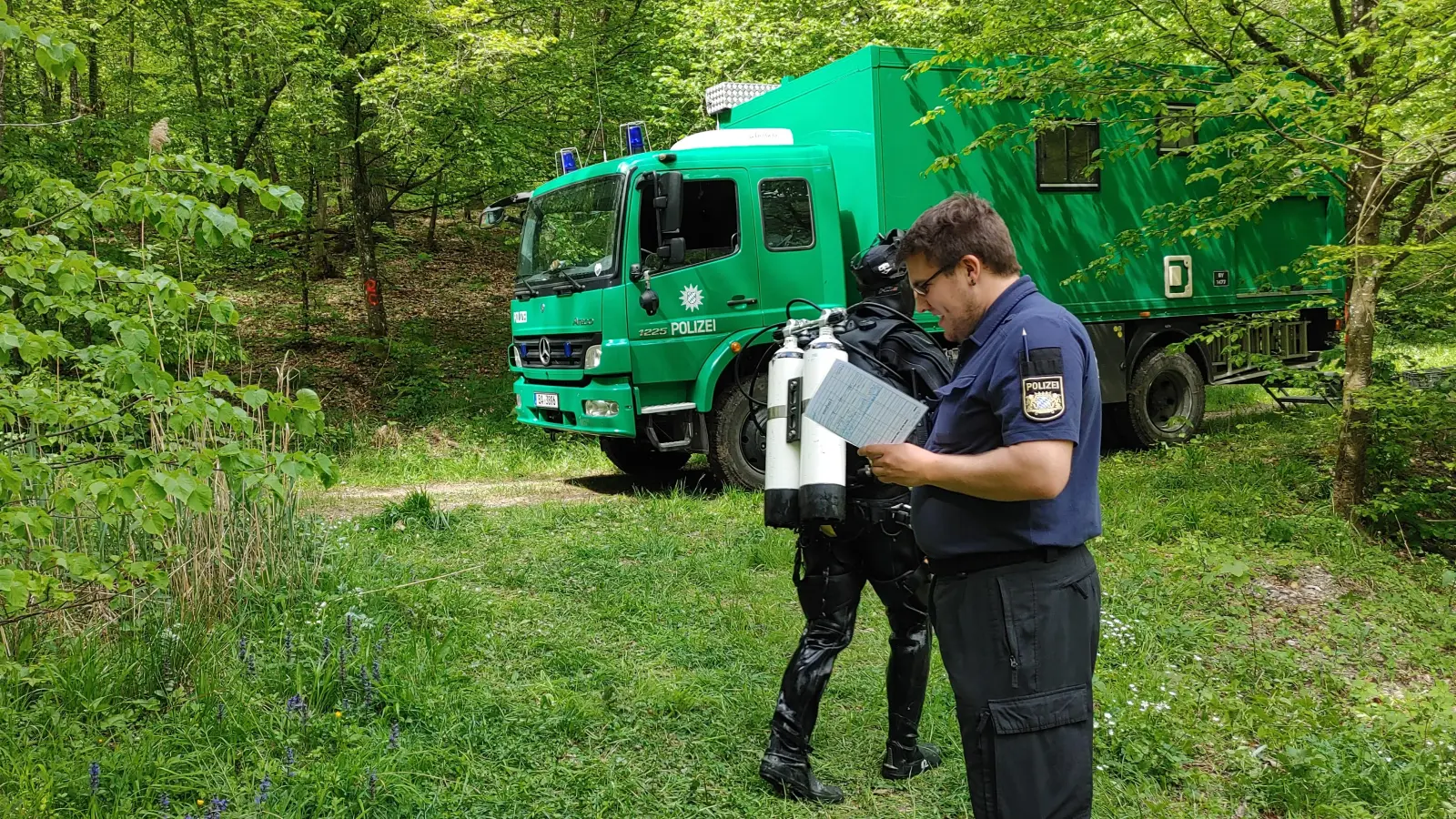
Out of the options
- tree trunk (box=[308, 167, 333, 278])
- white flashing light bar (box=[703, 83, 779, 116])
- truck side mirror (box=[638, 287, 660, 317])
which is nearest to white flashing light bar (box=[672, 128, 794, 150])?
truck side mirror (box=[638, 287, 660, 317])

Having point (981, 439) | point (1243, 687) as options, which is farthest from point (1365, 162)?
point (981, 439)

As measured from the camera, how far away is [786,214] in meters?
8.19

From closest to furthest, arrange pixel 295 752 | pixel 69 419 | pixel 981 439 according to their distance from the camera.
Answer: pixel 981 439, pixel 69 419, pixel 295 752

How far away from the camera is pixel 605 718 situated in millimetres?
4023

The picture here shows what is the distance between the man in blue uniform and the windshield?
583cm

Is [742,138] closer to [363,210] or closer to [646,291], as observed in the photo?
[646,291]

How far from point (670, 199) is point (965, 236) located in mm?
5490

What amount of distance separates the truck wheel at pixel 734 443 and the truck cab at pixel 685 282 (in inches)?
0.4

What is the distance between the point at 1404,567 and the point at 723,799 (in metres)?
5.20

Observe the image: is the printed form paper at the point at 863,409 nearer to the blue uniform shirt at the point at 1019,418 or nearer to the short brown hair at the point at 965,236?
the blue uniform shirt at the point at 1019,418

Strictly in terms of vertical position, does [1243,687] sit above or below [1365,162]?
below

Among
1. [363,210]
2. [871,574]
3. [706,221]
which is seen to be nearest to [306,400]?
[871,574]

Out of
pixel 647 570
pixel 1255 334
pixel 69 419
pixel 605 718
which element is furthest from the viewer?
pixel 1255 334

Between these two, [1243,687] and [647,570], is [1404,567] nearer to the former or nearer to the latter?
[1243,687]
